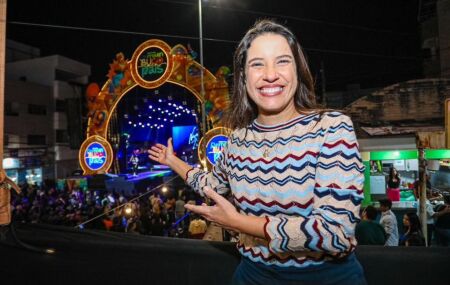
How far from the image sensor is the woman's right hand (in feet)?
6.72

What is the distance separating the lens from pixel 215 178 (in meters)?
1.77

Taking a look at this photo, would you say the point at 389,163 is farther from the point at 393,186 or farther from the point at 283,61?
the point at 283,61

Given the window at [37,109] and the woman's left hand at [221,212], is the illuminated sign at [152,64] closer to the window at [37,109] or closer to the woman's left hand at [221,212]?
the woman's left hand at [221,212]

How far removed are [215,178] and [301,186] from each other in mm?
607

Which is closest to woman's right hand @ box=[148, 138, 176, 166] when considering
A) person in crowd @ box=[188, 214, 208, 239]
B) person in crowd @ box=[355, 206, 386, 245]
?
person in crowd @ box=[355, 206, 386, 245]

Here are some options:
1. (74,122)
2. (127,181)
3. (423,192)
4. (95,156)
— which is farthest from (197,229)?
(74,122)

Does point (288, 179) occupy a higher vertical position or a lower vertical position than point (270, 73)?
lower

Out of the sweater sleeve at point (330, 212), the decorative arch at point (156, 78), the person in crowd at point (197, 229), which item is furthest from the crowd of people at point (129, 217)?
the sweater sleeve at point (330, 212)

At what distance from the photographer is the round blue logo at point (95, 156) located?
14.2 metres

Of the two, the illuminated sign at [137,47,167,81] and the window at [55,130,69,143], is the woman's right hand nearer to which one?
the illuminated sign at [137,47,167,81]

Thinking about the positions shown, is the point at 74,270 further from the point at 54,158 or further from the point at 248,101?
the point at 54,158

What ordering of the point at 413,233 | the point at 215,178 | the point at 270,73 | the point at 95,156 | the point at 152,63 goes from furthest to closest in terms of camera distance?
the point at 95,156 → the point at 152,63 → the point at 413,233 → the point at 215,178 → the point at 270,73

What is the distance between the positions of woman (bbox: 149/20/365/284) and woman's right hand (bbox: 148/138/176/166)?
0.53 m

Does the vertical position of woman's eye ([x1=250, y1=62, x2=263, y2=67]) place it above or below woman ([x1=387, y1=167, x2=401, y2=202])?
above
